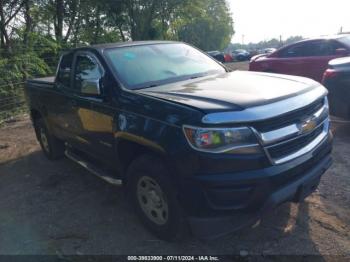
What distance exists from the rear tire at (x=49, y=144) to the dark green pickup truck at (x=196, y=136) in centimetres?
161

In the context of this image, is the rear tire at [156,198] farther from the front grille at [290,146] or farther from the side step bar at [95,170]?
the front grille at [290,146]

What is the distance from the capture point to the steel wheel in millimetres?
3256

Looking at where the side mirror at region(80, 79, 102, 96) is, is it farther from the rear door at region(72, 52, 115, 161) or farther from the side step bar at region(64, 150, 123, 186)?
the side step bar at region(64, 150, 123, 186)

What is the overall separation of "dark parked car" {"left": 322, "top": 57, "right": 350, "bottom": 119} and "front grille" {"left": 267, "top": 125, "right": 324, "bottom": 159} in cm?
280

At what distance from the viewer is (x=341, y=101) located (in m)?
5.78

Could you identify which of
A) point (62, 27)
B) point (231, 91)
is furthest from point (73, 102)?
point (62, 27)

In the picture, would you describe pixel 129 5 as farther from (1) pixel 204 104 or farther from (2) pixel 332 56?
(1) pixel 204 104

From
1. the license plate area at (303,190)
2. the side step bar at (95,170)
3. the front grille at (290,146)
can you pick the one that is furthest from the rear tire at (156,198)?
the license plate area at (303,190)

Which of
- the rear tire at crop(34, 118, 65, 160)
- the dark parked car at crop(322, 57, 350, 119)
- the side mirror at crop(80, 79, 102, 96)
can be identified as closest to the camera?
the side mirror at crop(80, 79, 102, 96)

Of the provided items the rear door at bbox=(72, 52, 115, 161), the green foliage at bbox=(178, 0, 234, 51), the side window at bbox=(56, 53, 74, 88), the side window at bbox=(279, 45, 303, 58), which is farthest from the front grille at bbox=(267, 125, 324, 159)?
the green foliage at bbox=(178, 0, 234, 51)

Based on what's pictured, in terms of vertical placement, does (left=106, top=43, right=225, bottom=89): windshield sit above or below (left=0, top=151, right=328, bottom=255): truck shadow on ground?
above

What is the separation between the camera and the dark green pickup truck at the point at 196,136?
2.77 m

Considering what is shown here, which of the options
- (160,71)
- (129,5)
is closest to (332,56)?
(160,71)

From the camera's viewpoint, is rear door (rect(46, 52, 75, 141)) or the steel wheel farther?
rear door (rect(46, 52, 75, 141))
